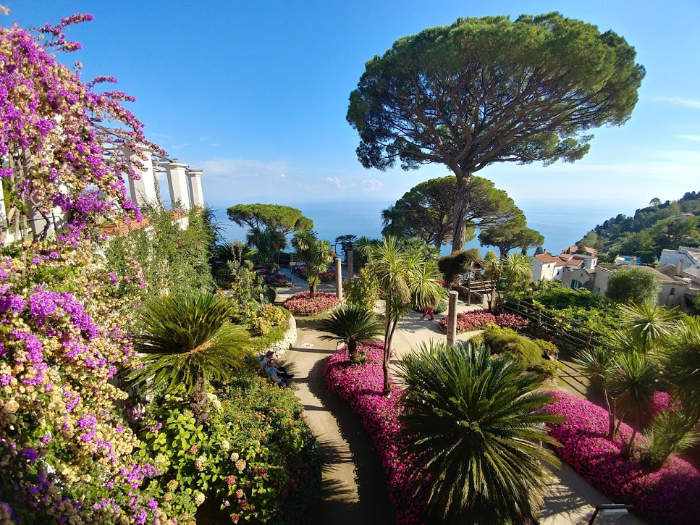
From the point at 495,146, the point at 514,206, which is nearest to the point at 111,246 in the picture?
the point at 495,146

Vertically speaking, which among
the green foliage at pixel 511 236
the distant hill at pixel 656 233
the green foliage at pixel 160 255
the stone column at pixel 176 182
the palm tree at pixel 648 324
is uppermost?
the stone column at pixel 176 182

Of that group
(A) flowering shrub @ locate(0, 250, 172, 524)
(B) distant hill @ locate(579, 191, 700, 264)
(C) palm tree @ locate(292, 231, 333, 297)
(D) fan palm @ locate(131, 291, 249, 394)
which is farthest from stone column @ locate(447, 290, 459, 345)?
(B) distant hill @ locate(579, 191, 700, 264)

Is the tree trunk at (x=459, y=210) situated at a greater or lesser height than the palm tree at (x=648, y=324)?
greater

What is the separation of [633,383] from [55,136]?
10.2m

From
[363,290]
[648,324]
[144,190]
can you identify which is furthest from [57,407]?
[648,324]

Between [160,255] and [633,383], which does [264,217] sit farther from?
[633,383]

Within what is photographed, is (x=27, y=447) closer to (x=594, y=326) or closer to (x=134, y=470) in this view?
(x=134, y=470)

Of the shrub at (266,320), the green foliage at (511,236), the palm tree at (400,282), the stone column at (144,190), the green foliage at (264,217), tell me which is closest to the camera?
the palm tree at (400,282)

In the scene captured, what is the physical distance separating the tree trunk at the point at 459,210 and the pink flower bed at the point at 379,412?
12.7m

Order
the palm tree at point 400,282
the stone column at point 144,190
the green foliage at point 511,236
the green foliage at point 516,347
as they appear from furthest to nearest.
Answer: the green foliage at point 511,236 → the green foliage at point 516,347 → the stone column at point 144,190 → the palm tree at point 400,282

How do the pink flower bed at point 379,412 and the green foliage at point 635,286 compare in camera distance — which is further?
the green foliage at point 635,286

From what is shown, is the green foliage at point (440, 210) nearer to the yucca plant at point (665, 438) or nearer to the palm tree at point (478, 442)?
the yucca plant at point (665, 438)

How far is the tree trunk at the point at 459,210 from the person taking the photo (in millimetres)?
20656

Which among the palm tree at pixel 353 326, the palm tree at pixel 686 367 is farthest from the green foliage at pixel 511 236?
the palm tree at pixel 686 367
